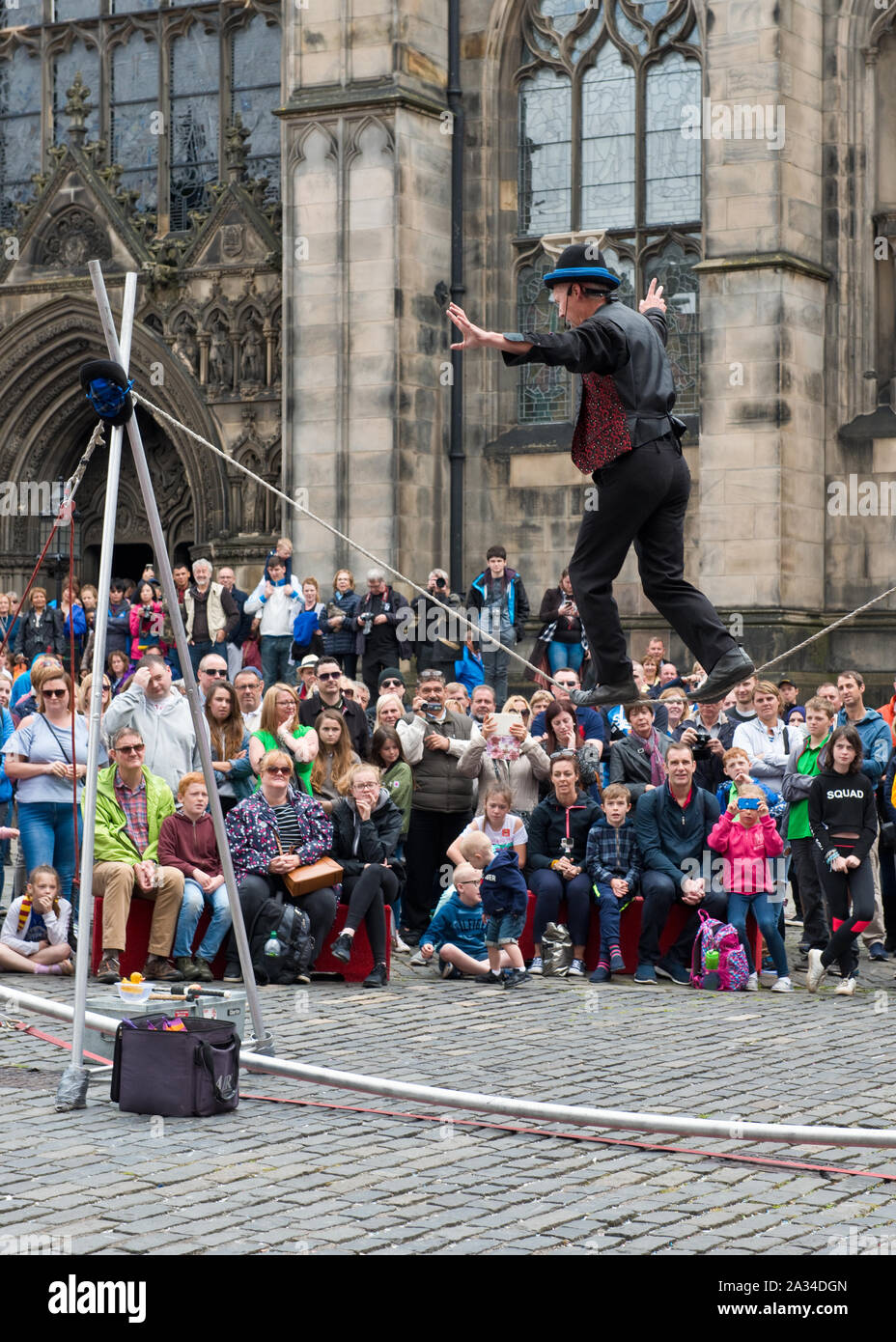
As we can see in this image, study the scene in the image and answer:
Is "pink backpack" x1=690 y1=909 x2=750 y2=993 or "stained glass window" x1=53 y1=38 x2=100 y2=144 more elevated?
"stained glass window" x1=53 y1=38 x2=100 y2=144

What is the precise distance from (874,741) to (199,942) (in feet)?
15.4

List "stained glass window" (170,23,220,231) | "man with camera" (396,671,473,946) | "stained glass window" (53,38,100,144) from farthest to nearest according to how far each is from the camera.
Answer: "stained glass window" (53,38,100,144) < "stained glass window" (170,23,220,231) < "man with camera" (396,671,473,946)

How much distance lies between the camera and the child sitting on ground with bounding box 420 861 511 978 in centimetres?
1238

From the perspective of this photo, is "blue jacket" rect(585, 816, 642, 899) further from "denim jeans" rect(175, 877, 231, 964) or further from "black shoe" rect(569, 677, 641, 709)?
"black shoe" rect(569, 677, 641, 709)

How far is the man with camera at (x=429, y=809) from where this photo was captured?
1348cm

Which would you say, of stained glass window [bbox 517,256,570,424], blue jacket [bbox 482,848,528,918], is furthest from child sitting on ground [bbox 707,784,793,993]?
stained glass window [bbox 517,256,570,424]

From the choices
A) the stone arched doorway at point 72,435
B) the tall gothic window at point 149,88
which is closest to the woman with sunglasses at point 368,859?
the stone arched doorway at point 72,435

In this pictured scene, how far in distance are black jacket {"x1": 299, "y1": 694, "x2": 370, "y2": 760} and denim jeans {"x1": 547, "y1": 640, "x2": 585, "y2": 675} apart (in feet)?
14.7

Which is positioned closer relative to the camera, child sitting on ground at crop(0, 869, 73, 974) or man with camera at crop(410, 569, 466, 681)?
child sitting on ground at crop(0, 869, 73, 974)

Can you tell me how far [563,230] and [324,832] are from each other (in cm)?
1258

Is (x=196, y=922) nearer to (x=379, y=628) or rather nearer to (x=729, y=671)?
(x=729, y=671)

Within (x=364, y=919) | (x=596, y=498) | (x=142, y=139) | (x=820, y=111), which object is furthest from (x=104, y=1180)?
(x=142, y=139)

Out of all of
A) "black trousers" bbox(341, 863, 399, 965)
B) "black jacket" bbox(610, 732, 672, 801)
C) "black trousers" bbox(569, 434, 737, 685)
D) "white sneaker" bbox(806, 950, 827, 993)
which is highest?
"black trousers" bbox(569, 434, 737, 685)

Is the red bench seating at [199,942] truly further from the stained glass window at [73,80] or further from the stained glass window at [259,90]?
the stained glass window at [73,80]
